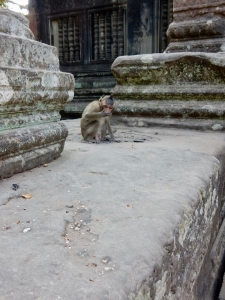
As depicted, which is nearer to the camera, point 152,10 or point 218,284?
point 218,284

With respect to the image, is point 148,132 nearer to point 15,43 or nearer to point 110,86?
point 15,43

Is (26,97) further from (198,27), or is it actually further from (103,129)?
(198,27)

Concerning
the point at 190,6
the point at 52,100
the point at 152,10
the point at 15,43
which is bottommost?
the point at 52,100

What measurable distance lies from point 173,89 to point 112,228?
2.29 meters

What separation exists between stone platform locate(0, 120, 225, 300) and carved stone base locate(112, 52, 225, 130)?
1036 mm

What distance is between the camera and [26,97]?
4.74ft

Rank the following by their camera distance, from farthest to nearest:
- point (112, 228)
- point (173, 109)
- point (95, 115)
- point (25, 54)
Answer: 1. point (173, 109)
2. point (95, 115)
3. point (25, 54)
4. point (112, 228)

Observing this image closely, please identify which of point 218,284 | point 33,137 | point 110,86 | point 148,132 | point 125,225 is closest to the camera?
point 125,225

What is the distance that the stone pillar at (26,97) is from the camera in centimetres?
134

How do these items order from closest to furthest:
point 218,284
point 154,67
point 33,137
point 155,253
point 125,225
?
point 155,253
point 125,225
point 33,137
point 218,284
point 154,67

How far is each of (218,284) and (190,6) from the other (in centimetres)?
269

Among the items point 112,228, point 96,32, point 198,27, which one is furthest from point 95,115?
point 96,32

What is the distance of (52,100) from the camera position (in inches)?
66.4

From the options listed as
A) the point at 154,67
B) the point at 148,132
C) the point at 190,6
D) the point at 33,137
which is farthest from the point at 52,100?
the point at 190,6
